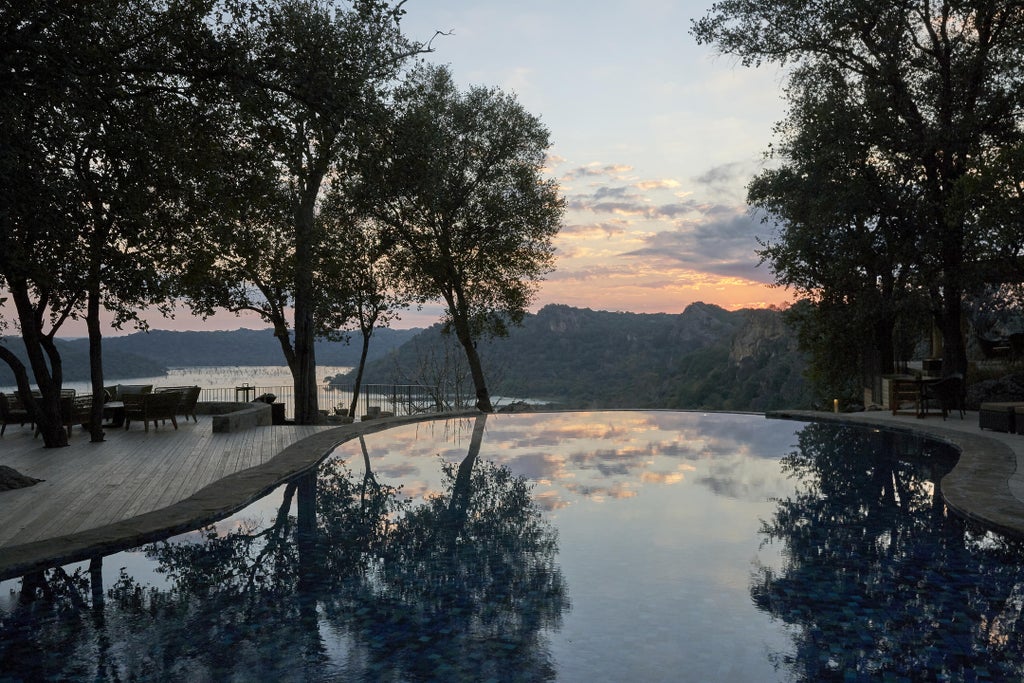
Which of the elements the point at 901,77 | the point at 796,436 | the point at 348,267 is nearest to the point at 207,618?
the point at 796,436

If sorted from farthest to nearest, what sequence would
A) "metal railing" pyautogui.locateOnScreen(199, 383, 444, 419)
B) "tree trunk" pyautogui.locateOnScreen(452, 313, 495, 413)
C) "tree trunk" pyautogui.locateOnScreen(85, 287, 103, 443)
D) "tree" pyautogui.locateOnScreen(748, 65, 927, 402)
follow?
"metal railing" pyautogui.locateOnScreen(199, 383, 444, 419) → "tree trunk" pyautogui.locateOnScreen(452, 313, 495, 413) → "tree" pyautogui.locateOnScreen(748, 65, 927, 402) → "tree trunk" pyautogui.locateOnScreen(85, 287, 103, 443)

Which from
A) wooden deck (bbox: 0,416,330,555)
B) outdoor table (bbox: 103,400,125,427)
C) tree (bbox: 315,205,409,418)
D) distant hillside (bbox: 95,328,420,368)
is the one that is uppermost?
tree (bbox: 315,205,409,418)

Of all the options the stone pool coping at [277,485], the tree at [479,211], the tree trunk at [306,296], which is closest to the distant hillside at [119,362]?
the tree trunk at [306,296]

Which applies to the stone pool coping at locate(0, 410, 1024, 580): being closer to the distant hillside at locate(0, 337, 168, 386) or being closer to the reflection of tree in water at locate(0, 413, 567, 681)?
the reflection of tree in water at locate(0, 413, 567, 681)

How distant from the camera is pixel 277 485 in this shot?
9227 mm

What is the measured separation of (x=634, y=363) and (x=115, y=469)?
4297 cm

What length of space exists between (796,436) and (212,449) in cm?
1069

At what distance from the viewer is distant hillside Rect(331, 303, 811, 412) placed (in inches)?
1587

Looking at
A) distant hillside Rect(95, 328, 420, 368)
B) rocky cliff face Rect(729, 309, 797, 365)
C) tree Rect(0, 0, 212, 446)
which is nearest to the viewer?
tree Rect(0, 0, 212, 446)

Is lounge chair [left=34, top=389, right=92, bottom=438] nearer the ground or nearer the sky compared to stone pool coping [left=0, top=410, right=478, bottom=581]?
nearer the sky

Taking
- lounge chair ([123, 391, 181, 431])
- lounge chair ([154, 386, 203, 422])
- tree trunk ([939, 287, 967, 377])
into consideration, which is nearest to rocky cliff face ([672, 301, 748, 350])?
tree trunk ([939, 287, 967, 377])

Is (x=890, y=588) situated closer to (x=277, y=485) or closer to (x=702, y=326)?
(x=277, y=485)

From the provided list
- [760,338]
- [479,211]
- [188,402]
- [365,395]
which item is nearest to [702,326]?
[760,338]

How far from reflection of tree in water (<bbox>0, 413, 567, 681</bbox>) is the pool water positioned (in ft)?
0.07
